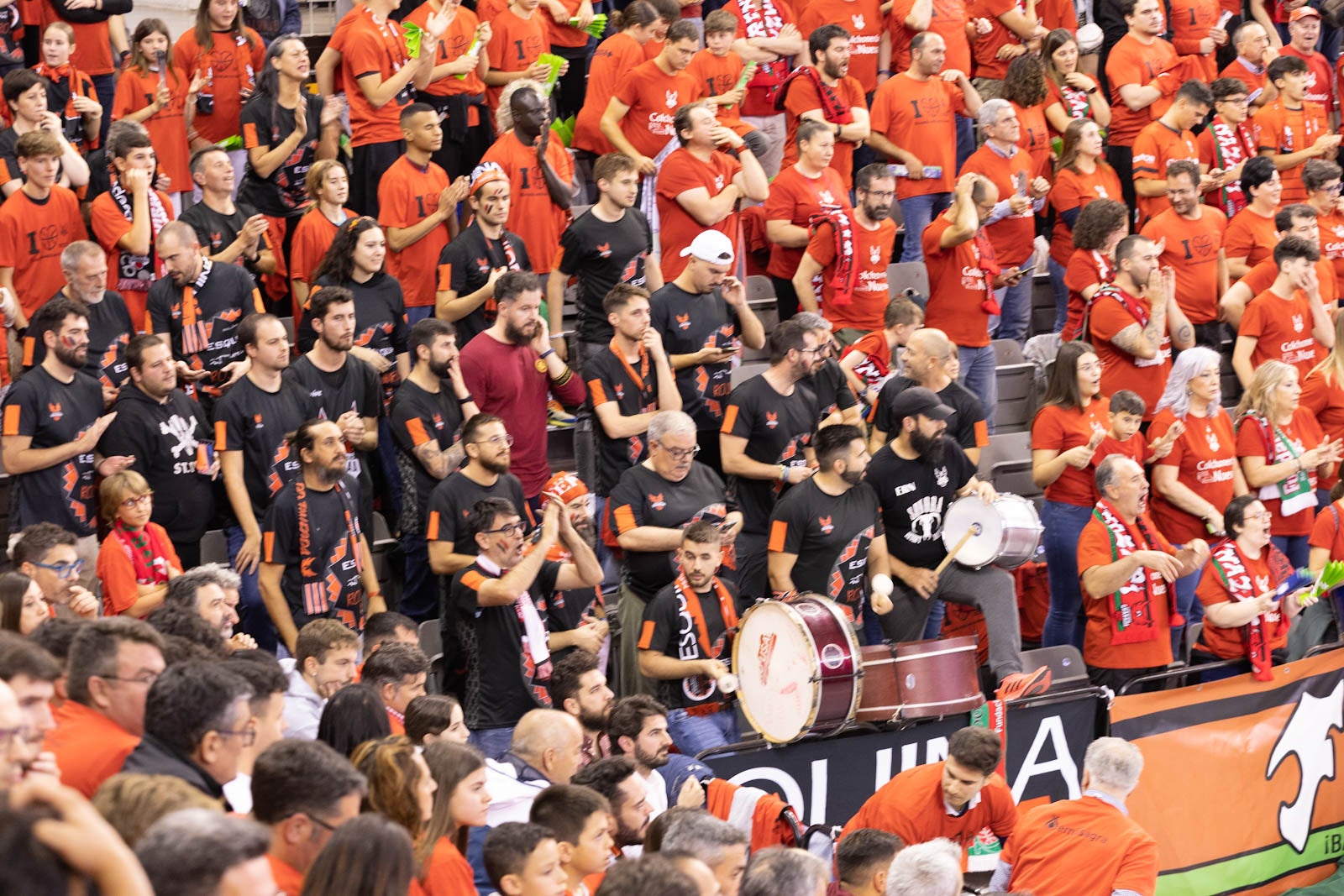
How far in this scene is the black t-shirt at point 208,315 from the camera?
910 cm

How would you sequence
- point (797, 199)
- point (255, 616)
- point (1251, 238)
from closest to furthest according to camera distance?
point (255, 616), point (797, 199), point (1251, 238)

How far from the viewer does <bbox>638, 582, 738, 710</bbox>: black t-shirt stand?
823 centimetres

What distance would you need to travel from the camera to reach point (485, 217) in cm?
993

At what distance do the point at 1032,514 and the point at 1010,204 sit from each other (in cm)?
331

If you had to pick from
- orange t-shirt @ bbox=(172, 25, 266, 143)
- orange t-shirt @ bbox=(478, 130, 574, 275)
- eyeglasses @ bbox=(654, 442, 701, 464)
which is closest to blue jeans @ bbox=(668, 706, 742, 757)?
eyeglasses @ bbox=(654, 442, 701, 464)

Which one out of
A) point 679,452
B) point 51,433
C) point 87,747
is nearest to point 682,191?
point 679,452

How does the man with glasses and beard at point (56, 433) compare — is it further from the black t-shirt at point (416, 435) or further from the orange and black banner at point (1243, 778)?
the orange and black banner at point (1243, 778)

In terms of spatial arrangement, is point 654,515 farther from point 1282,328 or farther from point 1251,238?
point 1251,238

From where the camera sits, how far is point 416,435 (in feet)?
29.1

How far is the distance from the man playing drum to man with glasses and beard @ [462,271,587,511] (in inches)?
67.0

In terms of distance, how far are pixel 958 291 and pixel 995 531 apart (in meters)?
2.56

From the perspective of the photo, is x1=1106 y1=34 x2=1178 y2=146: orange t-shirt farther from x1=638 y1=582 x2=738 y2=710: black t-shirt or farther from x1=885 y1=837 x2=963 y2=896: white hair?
x1=885 y1=837 x2=963 y2=896: white hair

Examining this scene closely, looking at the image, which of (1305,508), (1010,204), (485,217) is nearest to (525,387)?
(485,217)

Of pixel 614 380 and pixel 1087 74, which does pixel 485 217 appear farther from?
pixel 1087 74
